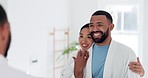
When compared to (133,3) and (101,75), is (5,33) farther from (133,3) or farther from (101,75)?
(133,3)

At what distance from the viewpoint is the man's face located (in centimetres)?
175

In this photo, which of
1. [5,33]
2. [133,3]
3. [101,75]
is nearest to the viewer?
[5,33]

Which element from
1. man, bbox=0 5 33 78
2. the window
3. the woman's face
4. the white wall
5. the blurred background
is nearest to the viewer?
man, bbox=0 5 33 78

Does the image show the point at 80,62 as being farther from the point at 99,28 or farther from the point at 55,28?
the point at 55,28

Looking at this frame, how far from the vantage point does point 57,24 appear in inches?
165

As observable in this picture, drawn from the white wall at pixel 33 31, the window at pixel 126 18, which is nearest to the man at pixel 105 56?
the white wall at pixel 33 31

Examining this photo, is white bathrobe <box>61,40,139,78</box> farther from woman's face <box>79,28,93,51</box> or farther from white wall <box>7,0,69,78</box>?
white wall <box>7,0,69,78</box>

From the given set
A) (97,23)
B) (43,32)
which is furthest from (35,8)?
(97,23)

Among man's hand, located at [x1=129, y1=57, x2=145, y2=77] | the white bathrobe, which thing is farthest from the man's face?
man's hand, located at [x1=129, y1=57, x2=145, y2=77]

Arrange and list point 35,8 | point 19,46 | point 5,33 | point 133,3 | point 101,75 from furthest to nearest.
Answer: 1. point 133,3
2. point 35,8
3. point 19,46
4. point 101,75
5. point 5,33

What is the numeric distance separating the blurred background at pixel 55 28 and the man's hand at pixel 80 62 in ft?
5.17

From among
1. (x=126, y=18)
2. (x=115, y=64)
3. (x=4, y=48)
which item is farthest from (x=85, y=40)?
(x=126, y=18)

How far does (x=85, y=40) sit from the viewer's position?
183cm

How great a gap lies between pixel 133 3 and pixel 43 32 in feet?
5.33
